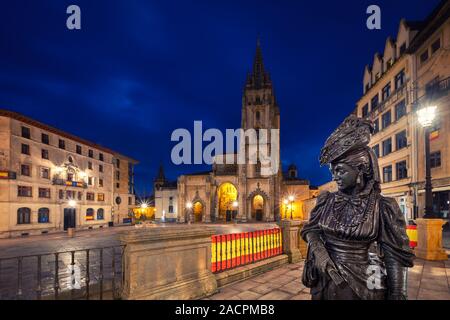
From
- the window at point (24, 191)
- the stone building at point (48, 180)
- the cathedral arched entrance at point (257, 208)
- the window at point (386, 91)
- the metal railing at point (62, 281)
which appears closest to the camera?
the metal railing at point (62, 281)

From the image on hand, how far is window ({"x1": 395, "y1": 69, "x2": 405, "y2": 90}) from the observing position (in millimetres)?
24245

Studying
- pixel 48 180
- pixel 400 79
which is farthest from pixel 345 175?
pixel 48 180

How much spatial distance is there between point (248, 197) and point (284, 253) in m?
38.7

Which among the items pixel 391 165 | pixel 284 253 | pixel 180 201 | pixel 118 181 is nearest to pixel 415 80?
pixel 391 165

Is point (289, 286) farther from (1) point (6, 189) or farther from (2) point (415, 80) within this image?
(1) point (6, 189)

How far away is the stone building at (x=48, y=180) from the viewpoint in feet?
81.9

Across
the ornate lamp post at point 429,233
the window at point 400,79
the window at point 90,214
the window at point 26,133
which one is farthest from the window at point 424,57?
the window at point 90,214

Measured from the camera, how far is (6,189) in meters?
24.6

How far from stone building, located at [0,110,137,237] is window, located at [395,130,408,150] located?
1523 inches

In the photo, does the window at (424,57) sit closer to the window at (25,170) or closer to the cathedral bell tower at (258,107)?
the cathedral bell tower at (258,107)

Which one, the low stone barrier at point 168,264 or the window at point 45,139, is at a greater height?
the window at point 45,139

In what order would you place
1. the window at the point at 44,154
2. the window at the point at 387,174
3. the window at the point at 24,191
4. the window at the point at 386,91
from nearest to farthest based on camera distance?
the window at the point at 24,191, the window at the point at 387,174, the window at the point at 386,91, the window at the point at 44,154

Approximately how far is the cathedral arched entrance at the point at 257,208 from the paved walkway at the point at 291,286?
4089 centimetres

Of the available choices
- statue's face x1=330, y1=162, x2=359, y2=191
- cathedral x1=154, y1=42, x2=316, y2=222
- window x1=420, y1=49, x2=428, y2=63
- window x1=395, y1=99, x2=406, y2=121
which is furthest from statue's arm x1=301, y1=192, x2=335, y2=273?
cathedral x1=154, y1=42, x2=316, y2=222
